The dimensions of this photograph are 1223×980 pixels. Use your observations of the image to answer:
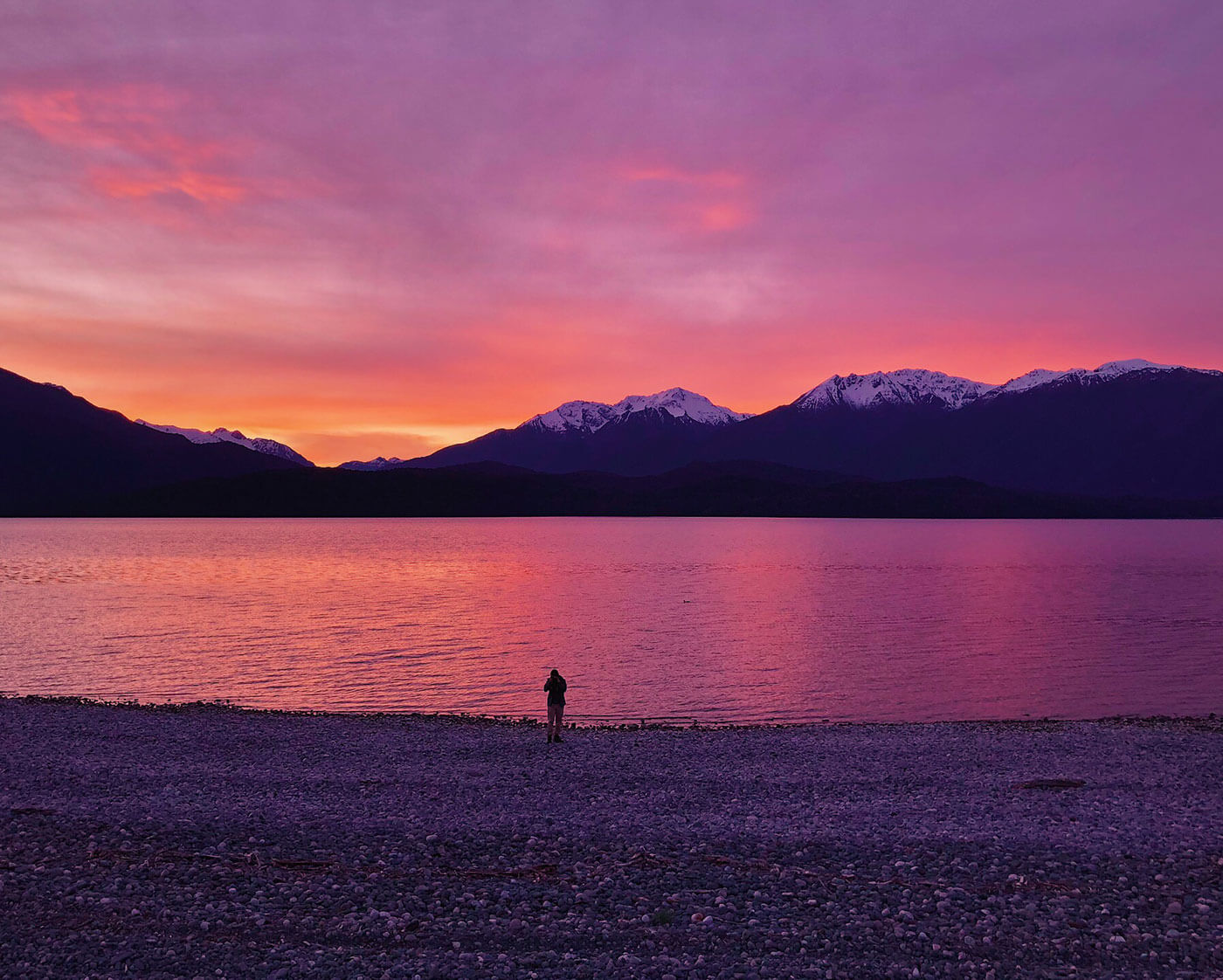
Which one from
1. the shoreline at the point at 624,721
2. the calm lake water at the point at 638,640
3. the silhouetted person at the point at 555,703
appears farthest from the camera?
the calm lake water at the point at 638,640

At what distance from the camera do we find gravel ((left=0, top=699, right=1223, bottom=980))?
12.3 meters

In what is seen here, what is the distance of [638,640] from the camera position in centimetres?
6000

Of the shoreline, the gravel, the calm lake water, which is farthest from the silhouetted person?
the calm lake water

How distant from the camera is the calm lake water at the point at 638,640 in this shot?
41.1 meters

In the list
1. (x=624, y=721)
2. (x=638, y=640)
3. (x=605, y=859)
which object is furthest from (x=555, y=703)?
(x=638, y=640)

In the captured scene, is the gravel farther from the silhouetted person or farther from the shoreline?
the shoreline

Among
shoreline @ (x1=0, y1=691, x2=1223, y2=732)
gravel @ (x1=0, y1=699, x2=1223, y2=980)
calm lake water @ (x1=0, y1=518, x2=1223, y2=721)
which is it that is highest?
gravel @ (x1=0, y1=699, x2=1223, y2=980)

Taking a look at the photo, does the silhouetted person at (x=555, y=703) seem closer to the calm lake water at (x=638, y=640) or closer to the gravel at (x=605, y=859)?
the gravel at (x=605, y=859)

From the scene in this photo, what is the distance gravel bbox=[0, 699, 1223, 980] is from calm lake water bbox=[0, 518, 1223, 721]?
13.6m

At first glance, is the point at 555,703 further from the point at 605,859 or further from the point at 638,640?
the point at 638,640

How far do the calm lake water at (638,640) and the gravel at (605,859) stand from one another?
534 inches

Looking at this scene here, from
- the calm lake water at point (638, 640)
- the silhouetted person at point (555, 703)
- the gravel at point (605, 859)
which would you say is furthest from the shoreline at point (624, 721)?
the gravel at point (605, 859)

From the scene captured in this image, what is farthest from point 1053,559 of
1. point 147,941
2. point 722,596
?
point 147,941

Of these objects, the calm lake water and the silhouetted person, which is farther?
the calm lake water
